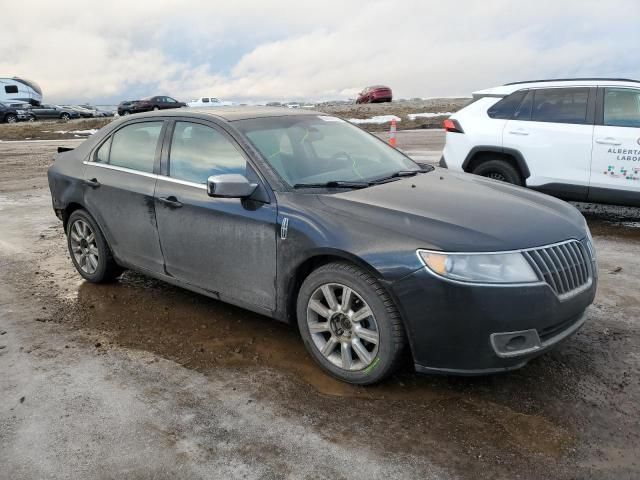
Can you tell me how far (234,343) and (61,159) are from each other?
283cm

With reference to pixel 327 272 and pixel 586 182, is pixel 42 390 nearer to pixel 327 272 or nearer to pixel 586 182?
pixel 327 272

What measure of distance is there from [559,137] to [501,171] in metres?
0.85

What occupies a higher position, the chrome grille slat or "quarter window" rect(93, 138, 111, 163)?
"quarter window" rect(93, 138, 111, 163)

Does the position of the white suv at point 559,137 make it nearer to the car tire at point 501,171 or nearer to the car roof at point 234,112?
the car tire at point 501,171

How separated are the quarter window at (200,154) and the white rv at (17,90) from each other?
47.8 m

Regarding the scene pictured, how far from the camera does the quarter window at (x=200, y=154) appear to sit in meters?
3.91

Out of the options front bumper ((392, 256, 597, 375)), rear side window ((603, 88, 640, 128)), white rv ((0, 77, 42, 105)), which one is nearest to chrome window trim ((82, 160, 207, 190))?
front bumper ((392, 256, 597, 375))

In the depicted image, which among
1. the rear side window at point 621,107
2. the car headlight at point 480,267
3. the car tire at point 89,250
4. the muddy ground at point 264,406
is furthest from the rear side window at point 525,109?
the car tire at point 89,250

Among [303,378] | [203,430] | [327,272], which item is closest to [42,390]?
[203,430]

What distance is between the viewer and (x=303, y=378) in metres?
3.52

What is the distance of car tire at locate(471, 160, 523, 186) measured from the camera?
747 centimetres

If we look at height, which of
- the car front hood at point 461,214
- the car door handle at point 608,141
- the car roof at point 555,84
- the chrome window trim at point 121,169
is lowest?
the car front hood at point 461,214

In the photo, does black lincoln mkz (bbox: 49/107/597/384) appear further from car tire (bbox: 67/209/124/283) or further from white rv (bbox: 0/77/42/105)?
white rv (bbox: 0/77/42/105)

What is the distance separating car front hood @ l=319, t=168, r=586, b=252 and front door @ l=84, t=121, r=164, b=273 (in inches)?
65.7
